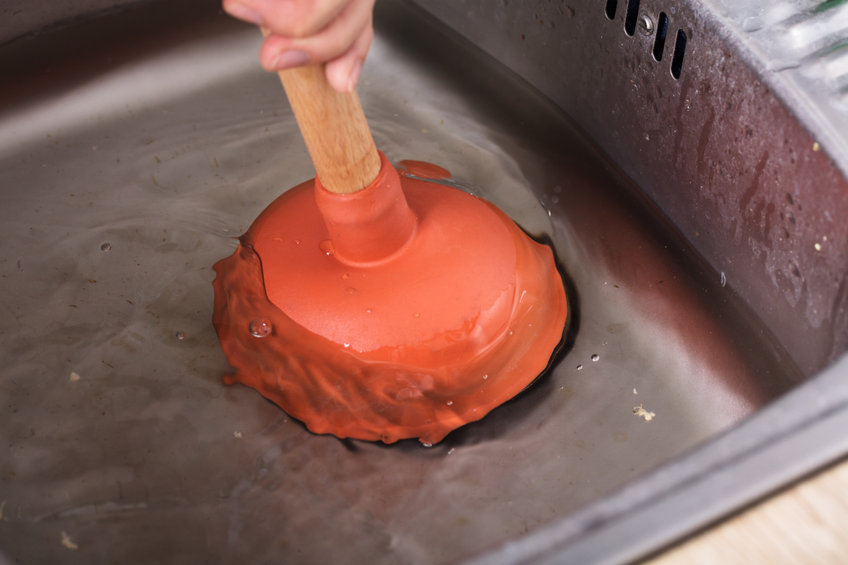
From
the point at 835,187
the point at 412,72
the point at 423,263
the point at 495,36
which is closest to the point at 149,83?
the point at 412,72

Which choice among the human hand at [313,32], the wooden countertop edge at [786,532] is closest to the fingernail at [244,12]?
the human hand at [313,32]

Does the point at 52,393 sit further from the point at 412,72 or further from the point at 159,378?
the point at 412,72

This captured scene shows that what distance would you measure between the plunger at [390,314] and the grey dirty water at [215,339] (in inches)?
1.0

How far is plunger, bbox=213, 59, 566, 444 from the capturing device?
58 centimetres

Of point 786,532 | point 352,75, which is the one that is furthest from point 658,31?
point 786,532

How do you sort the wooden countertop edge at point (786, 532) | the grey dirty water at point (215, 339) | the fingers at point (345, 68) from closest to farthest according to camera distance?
the wooden countertop edge at point (786, 532) < the fingers at point (345, 68) < the grey dirty water at point (215, 339)

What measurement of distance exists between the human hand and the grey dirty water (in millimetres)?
319

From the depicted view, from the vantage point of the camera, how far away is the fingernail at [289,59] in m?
0.42

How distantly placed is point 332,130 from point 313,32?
0.30 ft

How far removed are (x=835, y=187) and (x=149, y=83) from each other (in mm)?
815

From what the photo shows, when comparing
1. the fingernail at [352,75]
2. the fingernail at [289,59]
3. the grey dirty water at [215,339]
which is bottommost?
the grey dirty water at [215,339]

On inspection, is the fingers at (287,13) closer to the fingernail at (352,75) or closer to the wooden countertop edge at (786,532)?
the fingernail at (352,75)

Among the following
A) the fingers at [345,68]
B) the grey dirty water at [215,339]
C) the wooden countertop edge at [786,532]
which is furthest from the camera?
the grey dirty water at [215,339]

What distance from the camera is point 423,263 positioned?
60 cm
